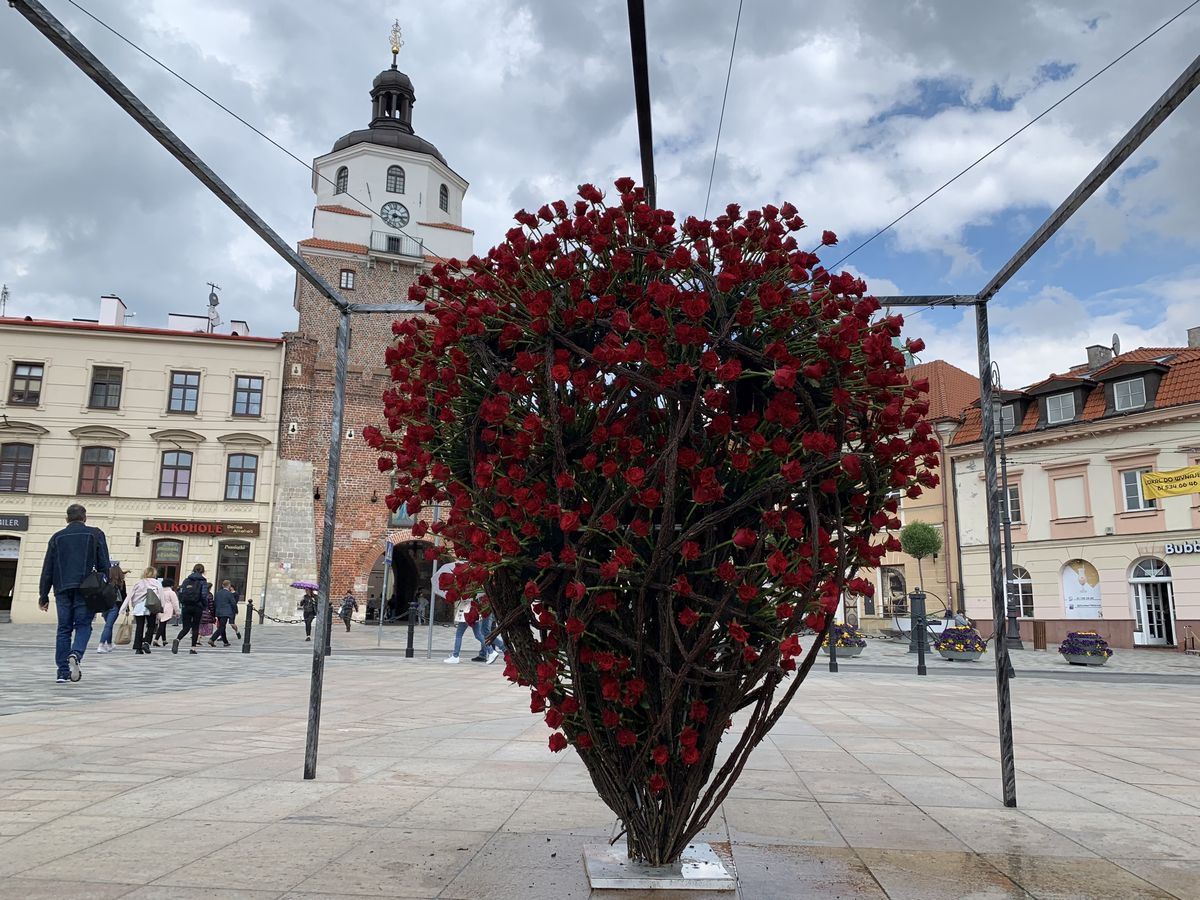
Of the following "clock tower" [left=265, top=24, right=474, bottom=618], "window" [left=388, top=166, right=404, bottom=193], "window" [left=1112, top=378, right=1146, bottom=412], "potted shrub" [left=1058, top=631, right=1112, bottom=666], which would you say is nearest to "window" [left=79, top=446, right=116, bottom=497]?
"clock tower" [left=265, top=24, right=474, bottom=618]

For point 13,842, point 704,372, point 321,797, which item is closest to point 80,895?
point 13,842

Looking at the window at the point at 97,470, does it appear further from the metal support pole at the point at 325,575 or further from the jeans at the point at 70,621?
the metal support pole at the point at 325,575

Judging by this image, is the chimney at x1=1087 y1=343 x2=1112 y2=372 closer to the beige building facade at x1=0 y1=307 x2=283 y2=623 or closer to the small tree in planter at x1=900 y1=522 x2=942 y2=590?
the small tree in planter at x1=900 y1=522 x2=942 y2=590

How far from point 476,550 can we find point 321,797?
2.15m

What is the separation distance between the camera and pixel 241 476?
32.6 m

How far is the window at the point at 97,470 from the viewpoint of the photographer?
3136cm

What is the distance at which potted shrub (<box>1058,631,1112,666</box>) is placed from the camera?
17.4 m

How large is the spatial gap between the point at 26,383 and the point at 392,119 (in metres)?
20.5

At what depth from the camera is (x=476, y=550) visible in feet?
8.94

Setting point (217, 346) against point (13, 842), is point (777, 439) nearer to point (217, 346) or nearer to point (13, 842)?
point (13, 842)

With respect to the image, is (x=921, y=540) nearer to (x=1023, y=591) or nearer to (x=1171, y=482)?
(x=1023, y=591)

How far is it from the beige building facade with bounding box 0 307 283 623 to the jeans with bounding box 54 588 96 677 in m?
23.1

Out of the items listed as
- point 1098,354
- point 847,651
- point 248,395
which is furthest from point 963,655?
point 248,395

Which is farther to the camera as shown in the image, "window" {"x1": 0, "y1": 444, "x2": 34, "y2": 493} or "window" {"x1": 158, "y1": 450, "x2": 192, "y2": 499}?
"window" {"x1": 158, "y1": 450, "x2": 192, "y2": 499}
